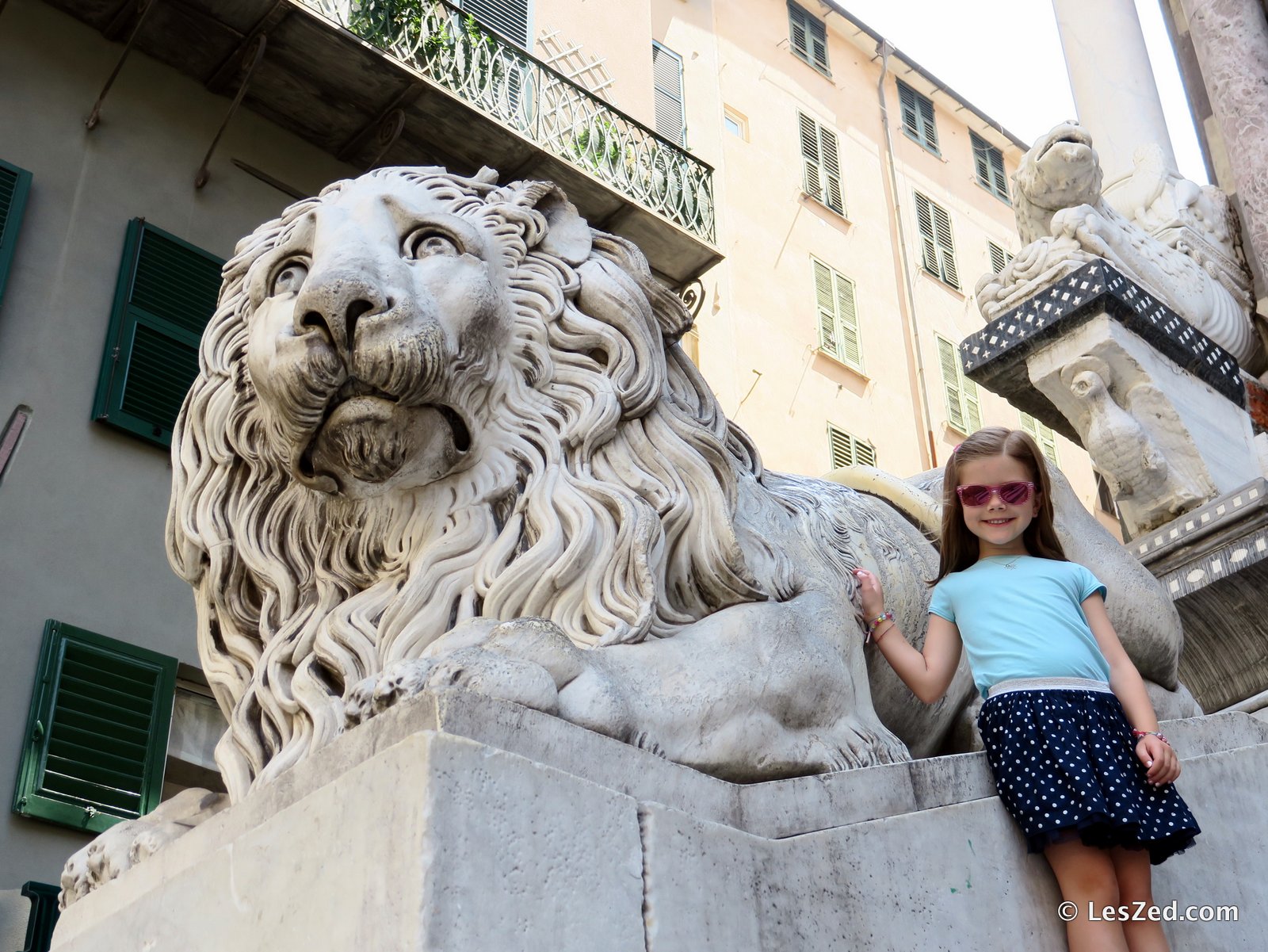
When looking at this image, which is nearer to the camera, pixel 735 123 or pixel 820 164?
pixel 735 123

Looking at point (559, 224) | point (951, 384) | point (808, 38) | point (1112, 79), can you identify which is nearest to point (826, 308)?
point (951, 384)

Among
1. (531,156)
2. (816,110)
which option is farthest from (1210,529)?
(816,110)

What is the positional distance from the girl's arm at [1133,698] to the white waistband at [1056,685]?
5cm

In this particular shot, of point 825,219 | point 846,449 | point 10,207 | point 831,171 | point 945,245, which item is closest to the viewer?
point 10,207

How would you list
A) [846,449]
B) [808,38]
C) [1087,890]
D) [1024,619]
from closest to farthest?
[1087,890] < [1024,619] < [846,449] < [808,38]

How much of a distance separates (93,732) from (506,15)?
8.65 m

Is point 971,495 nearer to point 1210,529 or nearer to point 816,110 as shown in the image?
point 1210,529

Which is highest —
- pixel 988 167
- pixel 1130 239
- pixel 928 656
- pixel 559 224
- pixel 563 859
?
pixel 988 167

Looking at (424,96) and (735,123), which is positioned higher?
(735,123)

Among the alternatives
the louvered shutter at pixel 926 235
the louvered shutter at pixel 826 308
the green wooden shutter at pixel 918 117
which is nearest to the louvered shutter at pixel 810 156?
the louvered shutter at pixel 826 308

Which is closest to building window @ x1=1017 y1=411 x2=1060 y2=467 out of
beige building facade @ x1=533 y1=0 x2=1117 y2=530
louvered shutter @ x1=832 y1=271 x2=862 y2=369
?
beige building facade @ x1=533 y1=0 x2=1117 y2=530

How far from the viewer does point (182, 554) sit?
10.00 ft

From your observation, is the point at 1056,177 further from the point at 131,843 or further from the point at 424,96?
the point at 131,843

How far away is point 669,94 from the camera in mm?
18391
